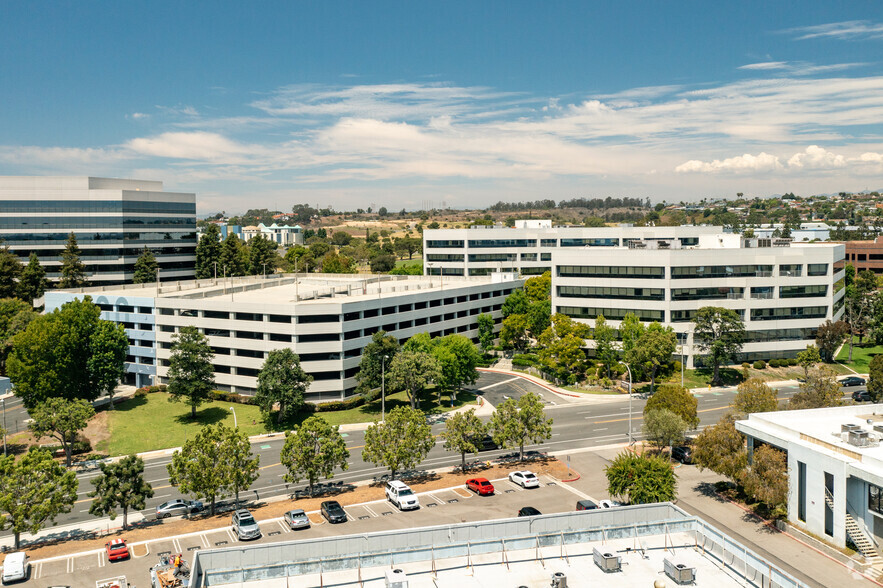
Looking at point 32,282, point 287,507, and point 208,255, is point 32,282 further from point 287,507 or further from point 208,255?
point 287,507

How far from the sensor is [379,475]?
2744 inches

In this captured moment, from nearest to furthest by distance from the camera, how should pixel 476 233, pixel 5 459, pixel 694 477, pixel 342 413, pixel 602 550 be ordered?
pixel 602 550 → pixel 5 459 → pixel 694 477 → pixel 342 413 → pixel 476 233

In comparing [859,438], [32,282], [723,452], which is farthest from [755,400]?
[32,282]

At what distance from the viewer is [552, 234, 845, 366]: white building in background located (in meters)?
112

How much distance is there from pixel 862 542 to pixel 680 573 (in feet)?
95.2

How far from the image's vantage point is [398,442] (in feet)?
214

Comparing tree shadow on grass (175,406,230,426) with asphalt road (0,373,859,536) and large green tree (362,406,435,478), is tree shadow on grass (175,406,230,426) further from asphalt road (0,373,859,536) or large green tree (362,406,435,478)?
large green tree (362,406,435,478)

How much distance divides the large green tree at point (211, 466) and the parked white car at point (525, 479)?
24.6m

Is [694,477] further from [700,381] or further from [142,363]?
[142,363]

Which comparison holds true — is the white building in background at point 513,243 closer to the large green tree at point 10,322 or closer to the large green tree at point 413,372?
the large green tree at point 413,372

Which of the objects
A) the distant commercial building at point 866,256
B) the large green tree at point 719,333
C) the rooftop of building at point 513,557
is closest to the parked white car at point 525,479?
the rooftop of building at point 513,557

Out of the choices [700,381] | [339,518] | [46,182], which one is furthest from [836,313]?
[46,182]

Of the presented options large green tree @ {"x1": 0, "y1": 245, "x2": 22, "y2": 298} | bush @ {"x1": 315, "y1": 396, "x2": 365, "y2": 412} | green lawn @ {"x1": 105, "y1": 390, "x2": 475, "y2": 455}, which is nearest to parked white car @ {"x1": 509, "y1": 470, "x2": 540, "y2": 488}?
green lawn @ {"x1": 105, "y1": 390, "x2": 475, "y2": 455}

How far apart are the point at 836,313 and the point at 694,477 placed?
254 feet
